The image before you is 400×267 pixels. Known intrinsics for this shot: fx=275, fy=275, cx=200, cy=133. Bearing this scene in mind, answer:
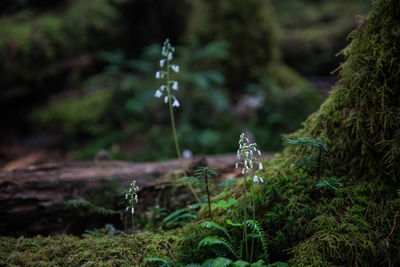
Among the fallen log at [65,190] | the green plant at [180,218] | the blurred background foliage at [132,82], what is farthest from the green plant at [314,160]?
the blurred background foliage at [132,82]

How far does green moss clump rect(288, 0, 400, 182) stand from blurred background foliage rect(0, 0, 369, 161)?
4868 mm

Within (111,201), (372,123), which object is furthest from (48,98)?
(372,123)

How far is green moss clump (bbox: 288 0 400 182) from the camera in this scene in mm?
2359

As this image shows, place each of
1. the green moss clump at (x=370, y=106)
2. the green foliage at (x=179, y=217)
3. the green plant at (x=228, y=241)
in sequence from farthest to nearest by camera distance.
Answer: the green foliage at (x=179, y=217) < the green moss clump at (x=370, y=106) < the green plant at (x=228, y=241)

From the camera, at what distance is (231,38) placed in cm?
925

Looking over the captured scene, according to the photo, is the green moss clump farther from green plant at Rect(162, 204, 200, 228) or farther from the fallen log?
the fallen log

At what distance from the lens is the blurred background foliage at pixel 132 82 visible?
7.85 m

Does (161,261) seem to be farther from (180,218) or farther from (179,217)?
(180,218)

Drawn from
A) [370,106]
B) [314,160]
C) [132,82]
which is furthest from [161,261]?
[132,82]

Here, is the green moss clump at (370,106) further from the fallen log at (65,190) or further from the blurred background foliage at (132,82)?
the blurred background foliage at (132,82)

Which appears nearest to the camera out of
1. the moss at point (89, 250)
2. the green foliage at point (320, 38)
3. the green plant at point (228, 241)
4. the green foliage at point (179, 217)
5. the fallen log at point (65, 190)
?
the green plant at point (228, 241)

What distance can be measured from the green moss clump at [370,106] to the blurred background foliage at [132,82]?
487cm

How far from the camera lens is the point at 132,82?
888 cm

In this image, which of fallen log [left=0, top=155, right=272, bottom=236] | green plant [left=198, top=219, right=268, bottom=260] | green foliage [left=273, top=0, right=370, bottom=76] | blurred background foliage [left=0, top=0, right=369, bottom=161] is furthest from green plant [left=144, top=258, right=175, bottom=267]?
green foliage [left=273, top=0, right=370, bottom=76]
